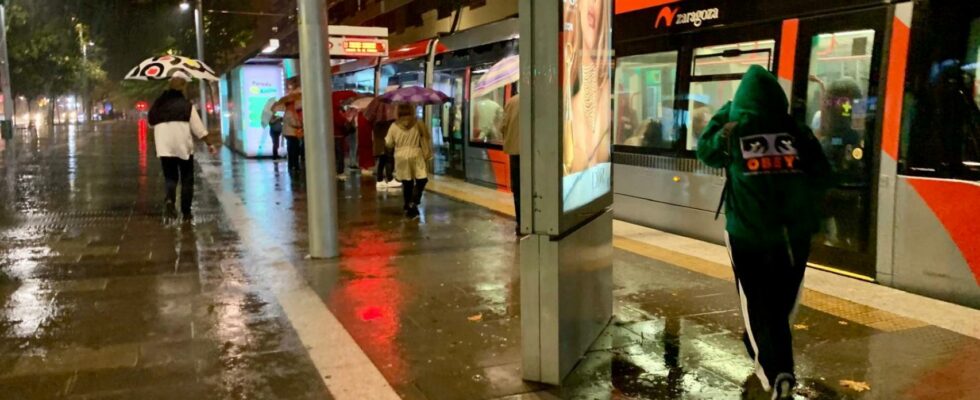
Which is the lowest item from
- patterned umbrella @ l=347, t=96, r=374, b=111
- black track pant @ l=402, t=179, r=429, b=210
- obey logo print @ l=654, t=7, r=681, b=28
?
black track pant @ l=402, t=179, r=429, b=210

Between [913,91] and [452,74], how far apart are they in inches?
372

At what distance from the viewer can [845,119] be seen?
6.49 m

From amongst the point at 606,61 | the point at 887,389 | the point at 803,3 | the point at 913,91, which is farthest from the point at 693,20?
the point at 887,389

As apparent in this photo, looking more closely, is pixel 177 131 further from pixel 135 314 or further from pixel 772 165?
pixel 772 165

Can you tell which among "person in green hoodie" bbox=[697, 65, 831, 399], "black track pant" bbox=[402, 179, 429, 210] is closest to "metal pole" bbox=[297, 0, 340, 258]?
"black track pant" bbox=[402, 179, 429, 210]

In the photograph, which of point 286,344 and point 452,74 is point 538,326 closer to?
point 286,344

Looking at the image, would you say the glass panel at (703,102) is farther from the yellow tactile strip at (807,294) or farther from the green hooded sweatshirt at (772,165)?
the green hooded sweatshirt at (772,165)

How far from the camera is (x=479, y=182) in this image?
45.6ft

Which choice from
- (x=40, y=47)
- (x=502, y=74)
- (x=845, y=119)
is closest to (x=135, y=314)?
(x=845, y=119)

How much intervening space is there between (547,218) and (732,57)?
450 centimetres

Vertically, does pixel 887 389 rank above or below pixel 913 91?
below

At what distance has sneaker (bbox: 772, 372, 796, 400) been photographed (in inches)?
155

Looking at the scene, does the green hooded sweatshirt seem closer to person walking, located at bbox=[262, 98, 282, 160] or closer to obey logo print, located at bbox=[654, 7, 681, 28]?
obey logo print, located at bbox=[654, 7, 681, 28]

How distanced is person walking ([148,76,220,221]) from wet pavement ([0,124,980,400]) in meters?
1.00
